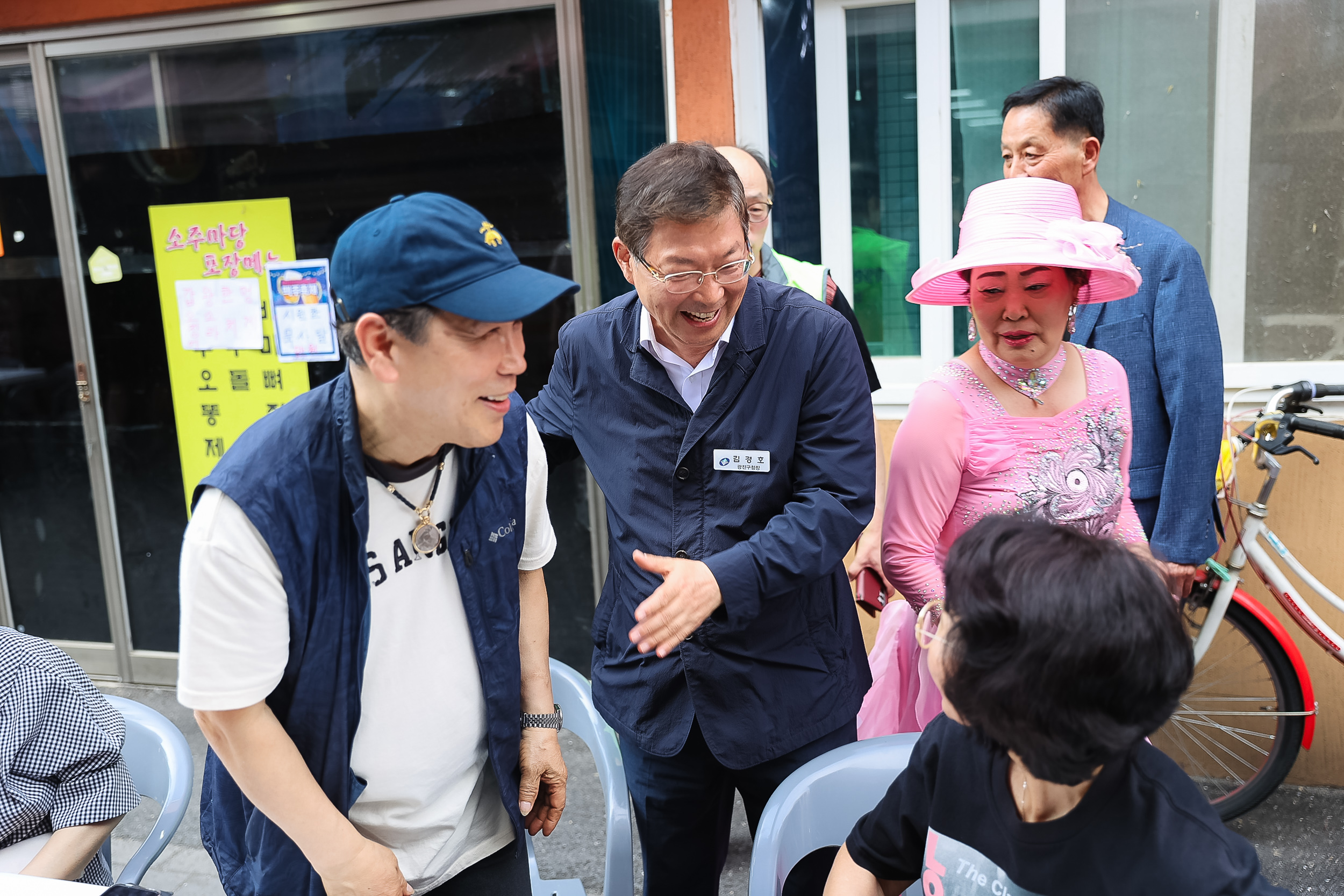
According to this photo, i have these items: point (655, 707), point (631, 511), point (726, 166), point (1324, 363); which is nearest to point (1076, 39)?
point (1324, 363)

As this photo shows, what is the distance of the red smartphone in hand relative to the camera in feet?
6.92

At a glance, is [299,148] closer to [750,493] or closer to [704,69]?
[704,69]

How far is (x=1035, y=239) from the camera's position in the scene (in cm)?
196

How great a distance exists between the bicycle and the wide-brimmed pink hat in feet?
3.70

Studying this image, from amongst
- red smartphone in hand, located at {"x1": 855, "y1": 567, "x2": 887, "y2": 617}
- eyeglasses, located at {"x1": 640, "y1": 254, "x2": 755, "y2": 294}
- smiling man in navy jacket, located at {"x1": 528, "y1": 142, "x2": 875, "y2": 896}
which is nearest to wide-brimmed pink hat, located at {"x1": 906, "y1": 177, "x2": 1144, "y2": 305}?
smiling man in navy jacket, located at {"x1": 528, "y1": 142, "x2": 875, "y2": 896}

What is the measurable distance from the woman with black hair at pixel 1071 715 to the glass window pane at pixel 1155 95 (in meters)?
2.53

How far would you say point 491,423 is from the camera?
4.58 ft

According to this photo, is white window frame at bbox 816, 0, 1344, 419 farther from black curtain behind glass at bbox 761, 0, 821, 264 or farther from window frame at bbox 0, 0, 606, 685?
window frame at bbox 0, 0, 606, 685

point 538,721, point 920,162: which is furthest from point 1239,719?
point 538,721

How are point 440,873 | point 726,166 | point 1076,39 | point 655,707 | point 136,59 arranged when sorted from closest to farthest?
point 440,873 < point 726,166 < point 655,707 < point 1076,39 < point 136,59

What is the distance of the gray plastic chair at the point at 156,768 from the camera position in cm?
195

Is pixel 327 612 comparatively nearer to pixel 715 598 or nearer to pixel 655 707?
pixel 715 598

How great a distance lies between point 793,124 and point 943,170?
1.80ft

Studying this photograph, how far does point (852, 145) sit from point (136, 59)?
2.90 metres
